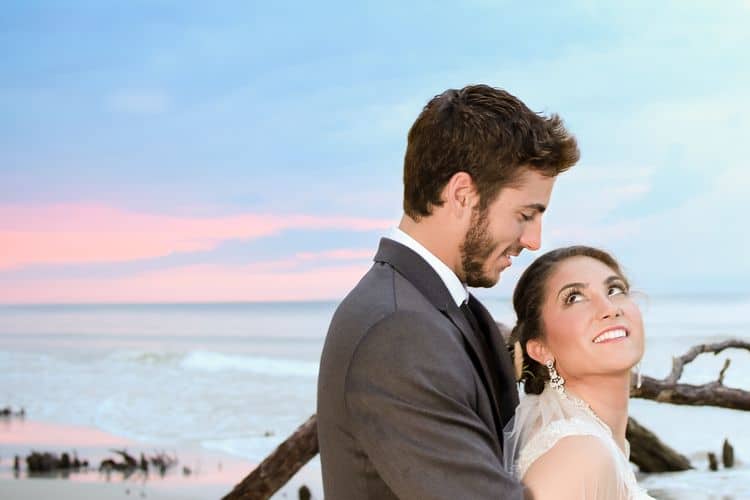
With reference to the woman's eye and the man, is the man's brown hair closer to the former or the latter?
the man

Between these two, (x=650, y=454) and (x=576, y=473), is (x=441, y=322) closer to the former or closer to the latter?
(x=576, y=473)

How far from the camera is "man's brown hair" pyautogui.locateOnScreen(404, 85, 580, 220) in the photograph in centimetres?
252

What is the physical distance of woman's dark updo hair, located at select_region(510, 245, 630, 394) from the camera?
123 inches

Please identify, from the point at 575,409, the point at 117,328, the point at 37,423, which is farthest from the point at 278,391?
→ the point at 117,328

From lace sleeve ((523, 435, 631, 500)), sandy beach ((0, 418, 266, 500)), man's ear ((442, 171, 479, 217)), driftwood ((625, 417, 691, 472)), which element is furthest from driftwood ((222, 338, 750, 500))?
man's ear ((442, 171, 479, 217))

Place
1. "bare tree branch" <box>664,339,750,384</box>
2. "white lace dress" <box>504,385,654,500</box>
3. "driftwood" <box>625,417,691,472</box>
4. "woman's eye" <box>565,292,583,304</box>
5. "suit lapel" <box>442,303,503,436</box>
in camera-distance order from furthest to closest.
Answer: "driftwood" <box>625,417,691,472</box>, "bare tree branch" <box>664,339,750,384</box>, "woman's eye" <box>565,292,583,304</box>, "white lace dress" <box>504,385,654,500</box>, "suit lapel" <box>442,303,503,436</box>

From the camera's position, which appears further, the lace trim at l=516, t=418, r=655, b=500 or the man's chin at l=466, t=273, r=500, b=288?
the lace trim at l=516, t=418, r=655, b=500

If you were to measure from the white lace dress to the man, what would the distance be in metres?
0.17

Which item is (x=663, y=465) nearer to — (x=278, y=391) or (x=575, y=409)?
(x=575, y=409)

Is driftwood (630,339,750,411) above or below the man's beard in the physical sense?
below

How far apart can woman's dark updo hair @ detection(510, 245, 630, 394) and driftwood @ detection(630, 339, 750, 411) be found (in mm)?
3057

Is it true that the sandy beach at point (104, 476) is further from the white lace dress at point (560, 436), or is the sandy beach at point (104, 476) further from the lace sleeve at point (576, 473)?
the lace sleeve at point (576, 473)

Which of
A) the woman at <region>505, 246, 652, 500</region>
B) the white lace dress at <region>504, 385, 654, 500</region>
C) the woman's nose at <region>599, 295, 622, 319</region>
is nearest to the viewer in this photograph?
the white lace dress at <region>504, 385, 654, 500</region>

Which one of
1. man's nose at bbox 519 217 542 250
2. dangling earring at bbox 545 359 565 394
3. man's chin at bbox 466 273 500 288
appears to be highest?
man's nose at bbox 519 217 542 250
